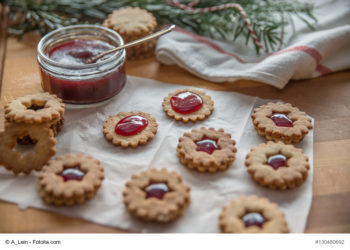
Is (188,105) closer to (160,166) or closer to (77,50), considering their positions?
(160,166)

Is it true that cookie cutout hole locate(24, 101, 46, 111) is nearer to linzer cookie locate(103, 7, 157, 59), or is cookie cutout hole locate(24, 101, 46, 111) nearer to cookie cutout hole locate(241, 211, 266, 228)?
linzer cookie locate(103, 7, 157, 59)

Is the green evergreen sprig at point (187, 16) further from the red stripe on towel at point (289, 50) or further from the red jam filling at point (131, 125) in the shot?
the red jam filling at point (131, 125)

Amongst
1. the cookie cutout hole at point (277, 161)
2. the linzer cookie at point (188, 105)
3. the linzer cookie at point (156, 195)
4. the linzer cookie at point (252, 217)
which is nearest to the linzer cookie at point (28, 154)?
the linzer cookie at point (156, 195)

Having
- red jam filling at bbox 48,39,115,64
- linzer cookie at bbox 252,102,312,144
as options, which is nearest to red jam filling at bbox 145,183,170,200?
linzer cookie at bbox 252,102,312,144

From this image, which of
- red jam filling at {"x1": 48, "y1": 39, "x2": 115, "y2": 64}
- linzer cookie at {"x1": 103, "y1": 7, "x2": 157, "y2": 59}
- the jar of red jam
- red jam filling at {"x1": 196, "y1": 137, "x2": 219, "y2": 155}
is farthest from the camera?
linzer cookie at {"x1": 103, "y1": 7, "x2": 157, "y2": 59}

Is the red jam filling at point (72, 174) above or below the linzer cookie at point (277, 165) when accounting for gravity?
below

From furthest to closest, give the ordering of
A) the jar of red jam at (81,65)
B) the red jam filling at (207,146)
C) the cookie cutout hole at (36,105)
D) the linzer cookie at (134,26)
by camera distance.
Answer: the linzer cookie at (134,26) → the jar of red jam at (81,65) → the cookie cutout hole at (36,105) → the red jam filling at (207,146)
